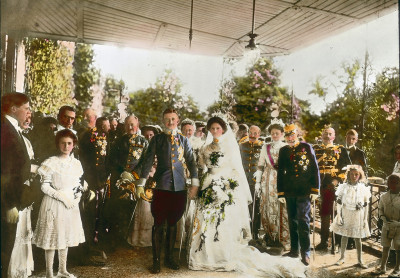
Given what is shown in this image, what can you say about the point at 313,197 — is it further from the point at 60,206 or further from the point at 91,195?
the point at 60,206

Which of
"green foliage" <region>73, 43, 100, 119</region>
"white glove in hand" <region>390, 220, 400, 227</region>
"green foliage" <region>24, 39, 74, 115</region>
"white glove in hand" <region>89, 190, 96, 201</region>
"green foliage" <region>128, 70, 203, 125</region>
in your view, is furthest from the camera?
"green foliage" <region>73, 43, 100, 119</region>

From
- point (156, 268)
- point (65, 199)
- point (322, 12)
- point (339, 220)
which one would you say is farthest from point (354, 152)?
point (65, 199)

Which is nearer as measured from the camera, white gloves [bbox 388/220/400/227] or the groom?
white gloves [bbox 388/220/400/227]

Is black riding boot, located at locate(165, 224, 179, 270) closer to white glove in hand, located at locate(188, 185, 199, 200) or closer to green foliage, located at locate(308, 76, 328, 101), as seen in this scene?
white glove in hand, located at locate(188, 185, 199, 200)

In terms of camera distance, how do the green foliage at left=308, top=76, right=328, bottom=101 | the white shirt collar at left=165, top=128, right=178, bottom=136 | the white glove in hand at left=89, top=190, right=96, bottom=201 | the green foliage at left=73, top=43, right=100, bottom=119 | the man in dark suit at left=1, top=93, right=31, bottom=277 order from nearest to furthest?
the man in dark suit at left=1, top=93, right=31, bottom=277
the white shirt collar at left=165, top=128, right=178, bottom=136
the white glove in hand at left=89, top=190, right=96, bottom=201
the green foliage at left=308, top=76, right=328, bottom=101
the green foliage at left=73, top=43, right=100, bottom=119

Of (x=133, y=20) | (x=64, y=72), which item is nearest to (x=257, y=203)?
(x=133, y=20)

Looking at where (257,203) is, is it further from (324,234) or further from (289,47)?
(289,47)

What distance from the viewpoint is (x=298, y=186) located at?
4.71 m

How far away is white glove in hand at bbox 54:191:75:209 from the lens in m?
3.68

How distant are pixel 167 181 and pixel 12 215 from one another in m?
1.75

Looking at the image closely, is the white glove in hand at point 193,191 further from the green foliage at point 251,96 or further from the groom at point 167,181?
the green foliage at point 251,96

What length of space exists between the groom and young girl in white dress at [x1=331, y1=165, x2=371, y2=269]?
2286 mm

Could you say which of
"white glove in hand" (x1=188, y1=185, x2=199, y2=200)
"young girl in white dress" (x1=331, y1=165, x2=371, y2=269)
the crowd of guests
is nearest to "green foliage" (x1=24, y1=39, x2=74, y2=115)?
the crowd of guests

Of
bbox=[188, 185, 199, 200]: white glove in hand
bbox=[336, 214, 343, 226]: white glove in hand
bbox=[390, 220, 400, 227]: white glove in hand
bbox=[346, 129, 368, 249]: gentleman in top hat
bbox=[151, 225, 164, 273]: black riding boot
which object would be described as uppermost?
bbox=[346, 129, 368, 249]: gentleman in top hat
